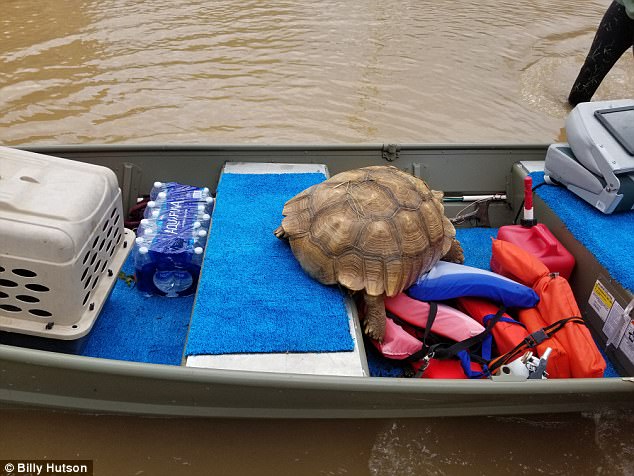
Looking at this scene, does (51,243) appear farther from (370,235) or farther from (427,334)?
Result: (427,334)

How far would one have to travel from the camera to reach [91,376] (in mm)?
2346

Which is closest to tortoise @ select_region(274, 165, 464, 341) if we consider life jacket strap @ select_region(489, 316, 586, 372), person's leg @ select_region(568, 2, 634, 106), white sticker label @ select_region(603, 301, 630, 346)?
life jacket strap @ select_region(489, 316, 586, 372)

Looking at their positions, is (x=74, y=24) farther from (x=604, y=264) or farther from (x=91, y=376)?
(x=604, y=264)

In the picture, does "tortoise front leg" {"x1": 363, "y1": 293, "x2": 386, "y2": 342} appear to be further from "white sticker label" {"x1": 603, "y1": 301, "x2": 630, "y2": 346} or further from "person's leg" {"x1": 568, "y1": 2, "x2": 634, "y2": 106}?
"person's leg" {"x1": 568, "y1": 2, "x2": 634, "y2": 106}

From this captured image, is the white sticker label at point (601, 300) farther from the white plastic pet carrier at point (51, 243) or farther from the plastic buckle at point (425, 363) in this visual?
the white plastic pet carrier at point (51, 243)

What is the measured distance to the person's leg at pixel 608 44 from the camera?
616 centimetres

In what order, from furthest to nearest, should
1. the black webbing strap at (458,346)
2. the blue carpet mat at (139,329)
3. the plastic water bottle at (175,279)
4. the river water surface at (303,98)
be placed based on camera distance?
1. the plastic water bottle at (175,279)
2. the blue carpet mat at (139,329)
3. the black webbing strap at (458,346)
4. the river water surface at (303,98)

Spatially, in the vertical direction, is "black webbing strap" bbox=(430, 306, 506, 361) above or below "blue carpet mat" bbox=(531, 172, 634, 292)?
below

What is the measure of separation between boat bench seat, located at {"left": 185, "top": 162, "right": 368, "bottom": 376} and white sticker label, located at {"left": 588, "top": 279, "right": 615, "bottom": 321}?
1.50m

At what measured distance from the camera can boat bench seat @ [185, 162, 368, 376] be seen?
2.52 m

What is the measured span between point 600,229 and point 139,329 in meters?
2.90

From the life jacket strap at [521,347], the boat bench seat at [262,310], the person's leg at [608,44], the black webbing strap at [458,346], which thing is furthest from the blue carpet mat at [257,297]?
the person's leg at [608,44]

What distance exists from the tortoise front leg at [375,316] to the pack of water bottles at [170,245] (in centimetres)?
113

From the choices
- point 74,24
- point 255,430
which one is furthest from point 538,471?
point 74,24
